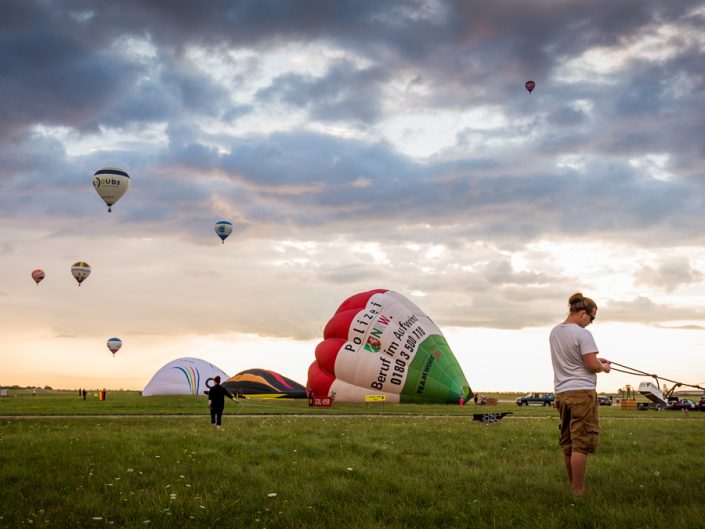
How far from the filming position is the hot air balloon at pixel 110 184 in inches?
1869

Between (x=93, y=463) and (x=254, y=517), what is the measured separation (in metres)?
4.83

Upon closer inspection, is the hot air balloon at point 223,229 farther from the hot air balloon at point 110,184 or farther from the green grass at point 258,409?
the green grass at point 258,409

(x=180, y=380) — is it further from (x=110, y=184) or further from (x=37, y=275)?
(x=37, y=275)

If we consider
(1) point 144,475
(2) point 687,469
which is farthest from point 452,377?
(1) point 144,475

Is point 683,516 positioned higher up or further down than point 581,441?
further down

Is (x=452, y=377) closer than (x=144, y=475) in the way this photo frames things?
No

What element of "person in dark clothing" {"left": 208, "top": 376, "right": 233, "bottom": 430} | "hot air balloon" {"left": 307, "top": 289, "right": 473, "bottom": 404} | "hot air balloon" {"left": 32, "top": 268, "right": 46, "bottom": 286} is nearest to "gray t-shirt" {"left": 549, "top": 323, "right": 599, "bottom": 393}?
"person in dark clothing" {"left": 208, "top": 376, "right": 233, "bottom": 430}

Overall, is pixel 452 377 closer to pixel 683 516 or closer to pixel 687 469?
pixel 687 469

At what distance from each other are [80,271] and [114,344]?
45.3 feet

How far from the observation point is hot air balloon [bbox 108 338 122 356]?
72.0 m

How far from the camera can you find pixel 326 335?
42844 millimetres

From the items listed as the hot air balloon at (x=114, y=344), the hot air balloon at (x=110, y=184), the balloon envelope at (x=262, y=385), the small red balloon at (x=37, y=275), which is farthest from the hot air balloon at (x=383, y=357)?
the small red balloon at (x=37, y=275)

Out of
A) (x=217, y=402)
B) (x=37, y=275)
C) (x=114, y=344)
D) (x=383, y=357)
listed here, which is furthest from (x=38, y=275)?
(x=217, y=402)

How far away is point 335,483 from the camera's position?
901cm
